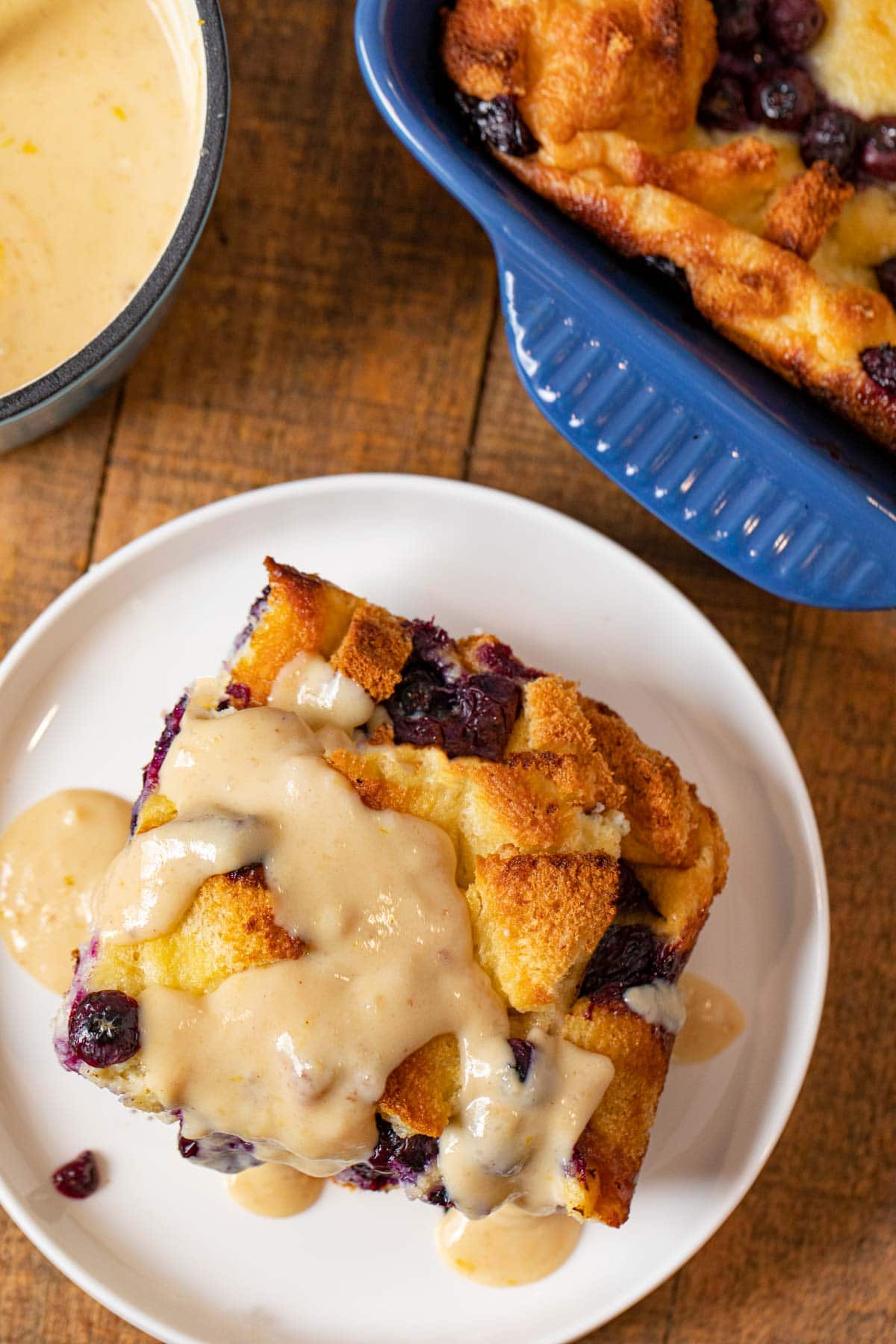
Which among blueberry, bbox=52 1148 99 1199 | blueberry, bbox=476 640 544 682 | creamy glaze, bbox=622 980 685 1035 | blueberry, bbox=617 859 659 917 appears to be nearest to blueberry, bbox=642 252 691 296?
blueberry, bbox=476 640 544 682

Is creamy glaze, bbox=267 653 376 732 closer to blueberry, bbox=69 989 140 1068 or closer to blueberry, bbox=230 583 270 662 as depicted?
blueberry, bbox=230 583 270 662

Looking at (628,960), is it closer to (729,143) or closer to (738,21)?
(729,143)

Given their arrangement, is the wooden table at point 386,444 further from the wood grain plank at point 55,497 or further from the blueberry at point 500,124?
the blueberry at point 500,124

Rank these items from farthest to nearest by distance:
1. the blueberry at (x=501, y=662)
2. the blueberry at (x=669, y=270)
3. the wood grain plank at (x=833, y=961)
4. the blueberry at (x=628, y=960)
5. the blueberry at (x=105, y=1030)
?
1. the wood grain plank at (x=833, y=961)
2. the blueberry at (x=669, y=270)
3. the blueberry at (x=501, y=662)
4. the blueberry at (x=628, y=960)
5. the blueberry at (x=105, y=1030)

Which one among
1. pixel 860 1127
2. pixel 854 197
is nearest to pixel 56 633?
pixel 854 197

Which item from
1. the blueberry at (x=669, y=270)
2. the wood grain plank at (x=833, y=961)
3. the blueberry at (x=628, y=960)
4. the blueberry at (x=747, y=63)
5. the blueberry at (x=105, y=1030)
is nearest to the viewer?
the blueberry at (x=105, y=1030)

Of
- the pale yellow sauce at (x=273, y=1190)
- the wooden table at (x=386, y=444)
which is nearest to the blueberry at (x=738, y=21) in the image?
the wooden table at (x=386, y=444)

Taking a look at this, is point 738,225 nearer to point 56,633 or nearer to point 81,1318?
point 56,633
